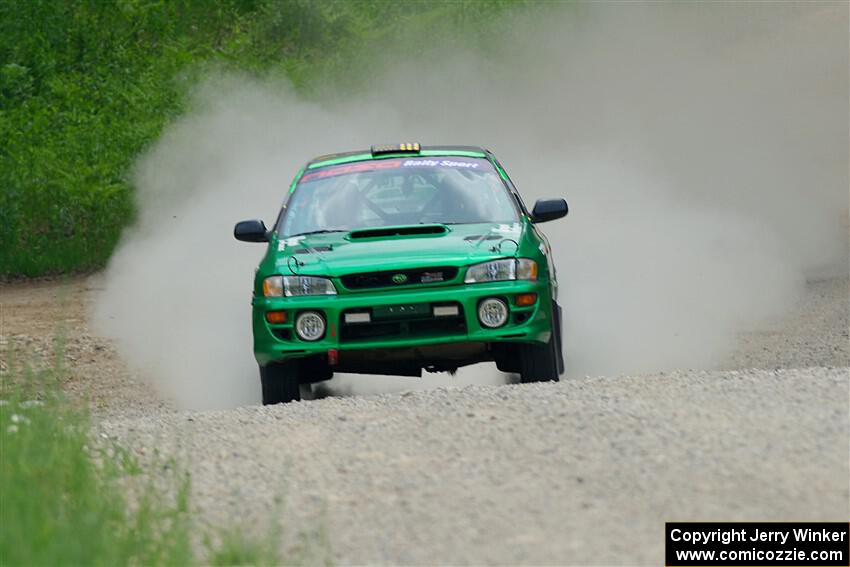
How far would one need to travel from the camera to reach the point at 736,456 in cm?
683

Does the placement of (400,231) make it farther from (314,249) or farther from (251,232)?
(251,232)

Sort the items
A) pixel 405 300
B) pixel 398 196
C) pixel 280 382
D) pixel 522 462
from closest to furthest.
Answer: pixel 522 462
pixel 405 300
pixel 280 382
pixel 398 196

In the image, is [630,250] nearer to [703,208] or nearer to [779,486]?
[703,208]

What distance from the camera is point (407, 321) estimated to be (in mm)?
Answer: 9867

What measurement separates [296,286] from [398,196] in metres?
1.55

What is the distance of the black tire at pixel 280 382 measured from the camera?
1026cm

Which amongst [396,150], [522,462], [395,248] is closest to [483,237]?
[395,248]

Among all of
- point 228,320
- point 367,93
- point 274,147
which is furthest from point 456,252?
point 367,93

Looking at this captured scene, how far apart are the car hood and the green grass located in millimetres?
2380

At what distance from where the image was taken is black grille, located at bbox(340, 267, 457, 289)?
990 centimetres

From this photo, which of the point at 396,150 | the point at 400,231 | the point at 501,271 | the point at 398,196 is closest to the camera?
the point at 501,271

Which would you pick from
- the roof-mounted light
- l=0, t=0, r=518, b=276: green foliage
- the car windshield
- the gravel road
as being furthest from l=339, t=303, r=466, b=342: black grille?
l=0, t=0, r=518, b=276: green foliage

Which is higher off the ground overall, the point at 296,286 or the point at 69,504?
the point at 296,286

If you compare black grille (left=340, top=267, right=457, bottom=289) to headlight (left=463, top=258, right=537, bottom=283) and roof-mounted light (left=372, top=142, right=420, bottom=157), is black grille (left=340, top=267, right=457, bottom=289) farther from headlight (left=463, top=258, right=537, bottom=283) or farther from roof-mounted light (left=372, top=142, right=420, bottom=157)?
roof-mounted light (left=372, top=142, right=420, bottom=157)
